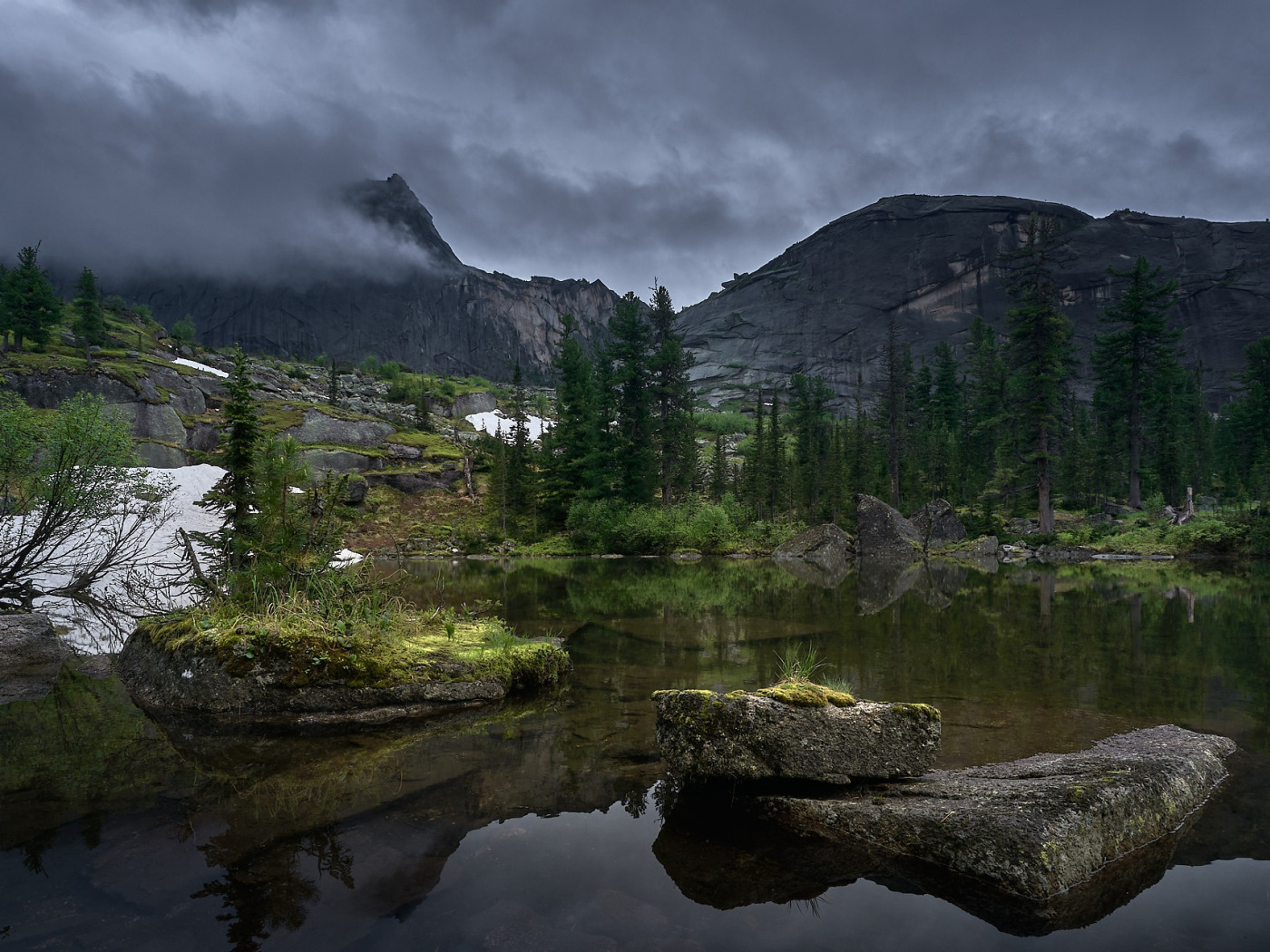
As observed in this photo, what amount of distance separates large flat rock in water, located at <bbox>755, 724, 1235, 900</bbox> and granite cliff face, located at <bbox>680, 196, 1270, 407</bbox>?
128 meters

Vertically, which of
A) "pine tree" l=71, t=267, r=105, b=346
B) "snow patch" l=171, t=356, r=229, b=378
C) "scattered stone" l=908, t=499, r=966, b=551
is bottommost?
"scattered stone" l=908, t=499, r=966, b=551

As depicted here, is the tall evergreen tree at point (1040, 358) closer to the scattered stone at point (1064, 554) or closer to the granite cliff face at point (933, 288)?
the scattered stone at point (1064, 554)

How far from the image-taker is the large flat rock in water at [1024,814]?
138 inches

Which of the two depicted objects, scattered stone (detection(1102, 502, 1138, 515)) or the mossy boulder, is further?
scattered stone (detection(1102, 502, 1138, 515))

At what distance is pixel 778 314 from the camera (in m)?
165

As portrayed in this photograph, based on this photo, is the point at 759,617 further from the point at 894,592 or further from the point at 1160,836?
the point at 1160,836

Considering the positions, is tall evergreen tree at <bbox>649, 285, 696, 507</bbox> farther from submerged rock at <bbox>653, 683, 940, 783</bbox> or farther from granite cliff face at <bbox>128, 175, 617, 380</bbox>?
granite cliff face at <bbox>128, 175, 617, 380</bbox>

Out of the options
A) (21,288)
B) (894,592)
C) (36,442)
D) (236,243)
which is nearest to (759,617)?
(894,592)

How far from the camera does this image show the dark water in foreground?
3.13 meters

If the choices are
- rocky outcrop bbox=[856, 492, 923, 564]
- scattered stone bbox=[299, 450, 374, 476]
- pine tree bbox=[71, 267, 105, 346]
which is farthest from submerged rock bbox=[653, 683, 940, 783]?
pine tree bbox=[71, 267, 105, 346]

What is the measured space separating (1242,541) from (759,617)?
104 ft

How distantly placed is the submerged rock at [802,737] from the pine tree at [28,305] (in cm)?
7614

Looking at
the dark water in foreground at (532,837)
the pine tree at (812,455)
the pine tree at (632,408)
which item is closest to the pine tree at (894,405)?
the pine tree at (812,455)

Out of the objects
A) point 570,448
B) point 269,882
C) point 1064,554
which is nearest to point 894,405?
point 1064,554
